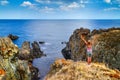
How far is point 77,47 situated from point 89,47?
43015 millimetres

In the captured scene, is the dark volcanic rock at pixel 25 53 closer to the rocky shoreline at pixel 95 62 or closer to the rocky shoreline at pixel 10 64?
the rocky shoreline at pixel 95 62

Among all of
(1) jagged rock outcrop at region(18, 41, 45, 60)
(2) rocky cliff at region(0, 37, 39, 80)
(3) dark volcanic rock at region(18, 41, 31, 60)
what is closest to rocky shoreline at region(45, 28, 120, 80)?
(2) rocky cliff at region(0, 37, 39, 80)

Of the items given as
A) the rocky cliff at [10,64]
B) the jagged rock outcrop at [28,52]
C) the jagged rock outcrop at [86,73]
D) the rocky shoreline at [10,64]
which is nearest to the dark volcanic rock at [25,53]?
the jagged rock outcrop at [28,52]

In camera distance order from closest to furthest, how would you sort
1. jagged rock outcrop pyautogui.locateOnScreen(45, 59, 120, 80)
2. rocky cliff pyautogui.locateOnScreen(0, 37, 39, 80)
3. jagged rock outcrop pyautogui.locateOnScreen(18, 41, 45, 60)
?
jagged rock outcrop pyautogui.locateOnScreen(45, 59, 120, 80)
rocky cliff pyautogui.locateOnScreen(0, 37, 39, 80)
jagged rock outcrop pyautogui.locateOnScreen(18, 41, 45, 60)

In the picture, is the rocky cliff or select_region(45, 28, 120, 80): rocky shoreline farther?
the rocky cliff

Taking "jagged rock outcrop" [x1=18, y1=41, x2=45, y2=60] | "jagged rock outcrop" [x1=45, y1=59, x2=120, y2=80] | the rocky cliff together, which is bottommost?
"jagged rock outcrop" [x1=18, y1=41, x2=45, y2=60]

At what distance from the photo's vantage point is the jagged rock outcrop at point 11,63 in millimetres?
34688

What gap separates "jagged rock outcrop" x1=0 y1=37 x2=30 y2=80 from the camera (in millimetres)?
34688

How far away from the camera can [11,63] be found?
1453 inches

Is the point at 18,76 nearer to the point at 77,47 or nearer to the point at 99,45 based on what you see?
the point at 99,45

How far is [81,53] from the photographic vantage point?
62.3 meters

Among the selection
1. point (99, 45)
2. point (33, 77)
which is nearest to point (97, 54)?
point (99, 45)

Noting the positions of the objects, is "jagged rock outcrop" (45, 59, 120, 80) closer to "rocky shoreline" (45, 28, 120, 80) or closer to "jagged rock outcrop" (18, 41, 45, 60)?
"rocky shoreline" (45, 28, 120, 80)

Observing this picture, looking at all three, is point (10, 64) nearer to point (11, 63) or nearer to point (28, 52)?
point (11, 63)
